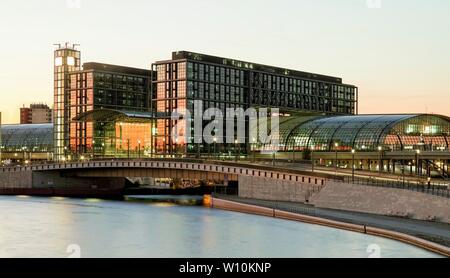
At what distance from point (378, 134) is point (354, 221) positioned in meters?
76.4

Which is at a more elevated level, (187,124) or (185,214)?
(187,124)

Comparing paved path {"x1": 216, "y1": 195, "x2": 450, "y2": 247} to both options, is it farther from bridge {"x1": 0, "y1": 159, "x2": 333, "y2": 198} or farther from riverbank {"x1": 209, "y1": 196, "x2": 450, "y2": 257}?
bridge {"x1": 0, "y1": 159, "x2": 333, "y2": 198}

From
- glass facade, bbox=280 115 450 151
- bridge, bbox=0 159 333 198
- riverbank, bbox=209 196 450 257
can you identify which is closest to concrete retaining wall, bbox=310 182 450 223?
riverbank, bbox=209 196 450 257

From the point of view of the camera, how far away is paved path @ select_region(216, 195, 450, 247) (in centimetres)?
6562

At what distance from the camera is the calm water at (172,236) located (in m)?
64.2

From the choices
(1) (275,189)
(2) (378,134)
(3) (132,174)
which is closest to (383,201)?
(1) (275,189)

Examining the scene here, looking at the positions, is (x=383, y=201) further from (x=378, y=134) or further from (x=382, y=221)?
(x=378, y=134)

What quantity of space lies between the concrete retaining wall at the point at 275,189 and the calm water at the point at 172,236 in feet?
40.4

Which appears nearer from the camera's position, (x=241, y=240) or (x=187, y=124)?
(x=241, y=240)

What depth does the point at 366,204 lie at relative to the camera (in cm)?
8912
